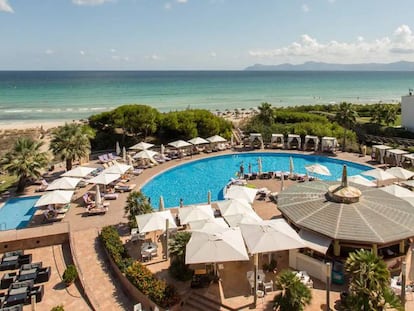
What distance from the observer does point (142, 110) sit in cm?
3444

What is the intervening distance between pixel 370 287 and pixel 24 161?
68.0ft

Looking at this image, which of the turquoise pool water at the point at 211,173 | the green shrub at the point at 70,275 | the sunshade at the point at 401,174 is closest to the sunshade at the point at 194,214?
the green shrub at the point at 70,275

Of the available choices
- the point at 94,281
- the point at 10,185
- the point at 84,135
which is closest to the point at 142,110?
the point at 84,135

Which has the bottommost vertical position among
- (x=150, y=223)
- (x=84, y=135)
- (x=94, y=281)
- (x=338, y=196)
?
(x=94, y=281)

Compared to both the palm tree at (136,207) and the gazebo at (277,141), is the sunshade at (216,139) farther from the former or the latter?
the palm tree at (136,207)

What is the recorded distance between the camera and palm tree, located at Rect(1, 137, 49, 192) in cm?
2127

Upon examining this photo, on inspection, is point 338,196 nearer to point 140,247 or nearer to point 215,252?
point 215,252

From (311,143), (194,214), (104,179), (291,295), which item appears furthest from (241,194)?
(311,143)

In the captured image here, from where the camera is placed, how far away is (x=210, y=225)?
557 inches

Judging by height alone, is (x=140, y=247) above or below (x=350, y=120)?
below

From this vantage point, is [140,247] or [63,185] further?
[63,185]

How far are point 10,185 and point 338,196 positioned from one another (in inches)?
871

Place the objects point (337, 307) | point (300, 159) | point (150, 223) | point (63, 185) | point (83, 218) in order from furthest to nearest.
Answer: point (300, 159)
point (63, 185)
point (83, 218)
point (150, 223)
point (337, 307)

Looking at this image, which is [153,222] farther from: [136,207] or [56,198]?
[56,198]
